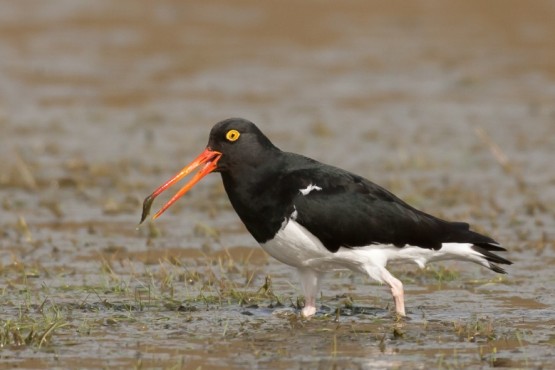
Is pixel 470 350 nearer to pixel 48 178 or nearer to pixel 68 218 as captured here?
pixel 68 218

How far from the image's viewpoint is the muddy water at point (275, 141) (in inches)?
324

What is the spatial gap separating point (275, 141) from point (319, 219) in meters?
8.26

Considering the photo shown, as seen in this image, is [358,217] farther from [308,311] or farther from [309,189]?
[308,311]

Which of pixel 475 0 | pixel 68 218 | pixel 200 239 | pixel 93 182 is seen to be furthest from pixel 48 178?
pixel 475 0

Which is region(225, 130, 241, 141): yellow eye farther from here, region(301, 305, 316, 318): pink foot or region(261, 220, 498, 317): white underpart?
region(301, 305, 316, 318): pink foot

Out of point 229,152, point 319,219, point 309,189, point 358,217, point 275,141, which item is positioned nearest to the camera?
point 319,219

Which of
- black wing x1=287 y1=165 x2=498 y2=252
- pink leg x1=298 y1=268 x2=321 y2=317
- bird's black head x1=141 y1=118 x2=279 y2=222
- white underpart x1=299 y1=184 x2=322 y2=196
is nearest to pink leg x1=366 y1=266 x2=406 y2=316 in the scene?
black wing x1=287 y1=165 x2=498 y2=252

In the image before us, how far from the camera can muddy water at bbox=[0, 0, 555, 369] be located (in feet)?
27.0

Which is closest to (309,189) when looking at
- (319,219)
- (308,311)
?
(319,219)

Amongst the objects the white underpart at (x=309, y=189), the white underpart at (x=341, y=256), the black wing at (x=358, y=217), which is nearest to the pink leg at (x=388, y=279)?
the white underpart at (x=341, y=256)

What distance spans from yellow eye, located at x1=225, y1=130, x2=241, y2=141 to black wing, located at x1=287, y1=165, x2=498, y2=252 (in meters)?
0.50

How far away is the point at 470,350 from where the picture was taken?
7.86 metres

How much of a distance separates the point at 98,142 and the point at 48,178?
2.37 meters

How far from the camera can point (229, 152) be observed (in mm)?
8875
